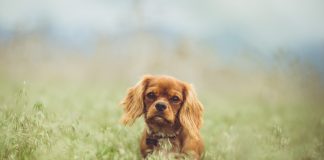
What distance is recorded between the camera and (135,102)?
4.68 metres

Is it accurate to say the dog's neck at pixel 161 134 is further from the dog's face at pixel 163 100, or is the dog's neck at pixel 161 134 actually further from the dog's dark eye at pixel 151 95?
the dog's dark eye at pixel 151 95

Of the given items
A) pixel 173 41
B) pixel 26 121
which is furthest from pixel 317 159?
pixel 26 121

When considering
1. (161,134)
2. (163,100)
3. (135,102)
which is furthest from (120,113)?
(163,100)

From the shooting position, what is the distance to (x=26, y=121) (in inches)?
178

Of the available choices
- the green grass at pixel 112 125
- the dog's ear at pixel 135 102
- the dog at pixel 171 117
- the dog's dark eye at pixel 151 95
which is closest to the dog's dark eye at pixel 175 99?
the dog at pixel 171 117

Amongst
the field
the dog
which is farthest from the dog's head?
the field

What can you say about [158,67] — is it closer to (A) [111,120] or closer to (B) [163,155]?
(A) [111,120]

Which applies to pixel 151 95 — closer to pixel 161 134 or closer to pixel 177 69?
pixel 161 134

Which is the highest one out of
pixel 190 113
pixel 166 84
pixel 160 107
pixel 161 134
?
pixel 166 84

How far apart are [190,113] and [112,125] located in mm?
1173

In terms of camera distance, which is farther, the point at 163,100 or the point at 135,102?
the point at 135,102

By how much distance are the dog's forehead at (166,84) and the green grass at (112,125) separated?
55cm

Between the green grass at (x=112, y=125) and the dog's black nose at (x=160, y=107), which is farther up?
the dog's black nose at (x=160, y=107)

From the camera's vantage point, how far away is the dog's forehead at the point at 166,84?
4.51 m
